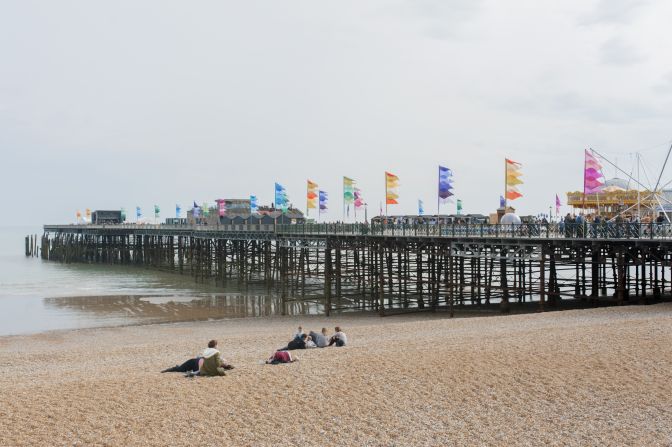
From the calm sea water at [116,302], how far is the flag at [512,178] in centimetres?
1449

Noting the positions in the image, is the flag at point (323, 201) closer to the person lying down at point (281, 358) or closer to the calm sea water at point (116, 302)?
the calm sea water at point (116, 302)

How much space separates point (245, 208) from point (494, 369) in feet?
258

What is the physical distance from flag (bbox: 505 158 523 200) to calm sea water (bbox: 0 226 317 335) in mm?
14489

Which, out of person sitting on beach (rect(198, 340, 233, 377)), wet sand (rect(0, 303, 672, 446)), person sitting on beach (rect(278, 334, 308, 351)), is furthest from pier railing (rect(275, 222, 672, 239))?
person sitting on beach (rect(198, 340, 233, 377))

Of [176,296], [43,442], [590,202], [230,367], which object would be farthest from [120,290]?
[43,442]

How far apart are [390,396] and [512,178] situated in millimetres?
22238

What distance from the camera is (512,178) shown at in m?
33.8

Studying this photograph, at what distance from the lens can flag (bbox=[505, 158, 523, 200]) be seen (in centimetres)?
3366

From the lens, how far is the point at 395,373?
14.9 m

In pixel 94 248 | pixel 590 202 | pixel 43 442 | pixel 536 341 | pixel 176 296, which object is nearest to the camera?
pixel 43 442

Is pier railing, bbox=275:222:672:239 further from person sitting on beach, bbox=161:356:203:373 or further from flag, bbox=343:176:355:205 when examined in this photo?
person sitting on beach, bbox=161:356:203:373

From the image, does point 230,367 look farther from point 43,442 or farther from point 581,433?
point 581,433

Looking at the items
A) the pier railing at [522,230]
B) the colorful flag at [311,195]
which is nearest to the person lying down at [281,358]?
the pier railing at [522,230]

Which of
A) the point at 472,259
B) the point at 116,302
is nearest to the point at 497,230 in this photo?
the point at 472,259
